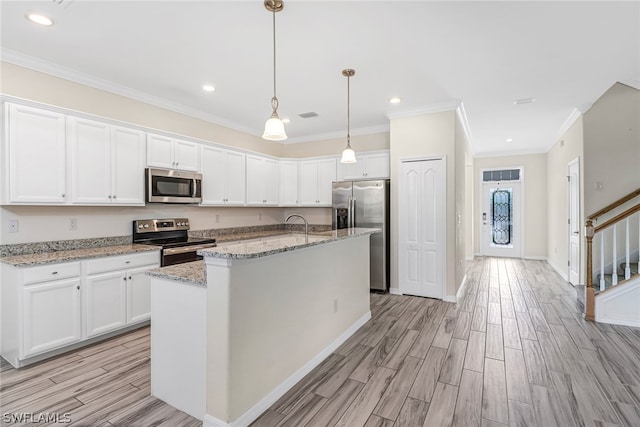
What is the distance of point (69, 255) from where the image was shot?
296 cm

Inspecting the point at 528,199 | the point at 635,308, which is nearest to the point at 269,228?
the point at 635,308

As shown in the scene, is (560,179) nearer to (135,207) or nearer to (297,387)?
(297,387)

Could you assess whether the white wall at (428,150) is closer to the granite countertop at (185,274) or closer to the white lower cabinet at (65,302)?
the granite countertop at (185,274)

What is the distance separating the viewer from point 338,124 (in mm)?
5488

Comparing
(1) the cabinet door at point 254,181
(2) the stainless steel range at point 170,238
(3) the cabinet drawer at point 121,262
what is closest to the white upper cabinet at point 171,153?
(2) the stainless steel range at point 170,238

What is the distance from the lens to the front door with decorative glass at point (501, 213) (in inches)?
320

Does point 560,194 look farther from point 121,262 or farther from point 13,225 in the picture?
point 13,225

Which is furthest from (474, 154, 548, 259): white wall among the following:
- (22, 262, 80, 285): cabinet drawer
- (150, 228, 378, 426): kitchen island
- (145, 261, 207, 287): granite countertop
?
(22, 262, 80, 285): cabinet drawer

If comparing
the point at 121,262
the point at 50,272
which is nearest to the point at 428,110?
the point at 121,262

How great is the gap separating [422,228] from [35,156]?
4635 mm

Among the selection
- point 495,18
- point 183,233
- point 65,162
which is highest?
point 495,18

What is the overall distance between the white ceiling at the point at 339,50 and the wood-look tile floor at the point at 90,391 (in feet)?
9.32

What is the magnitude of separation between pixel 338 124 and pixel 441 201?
7.27ft

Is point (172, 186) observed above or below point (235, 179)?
below
